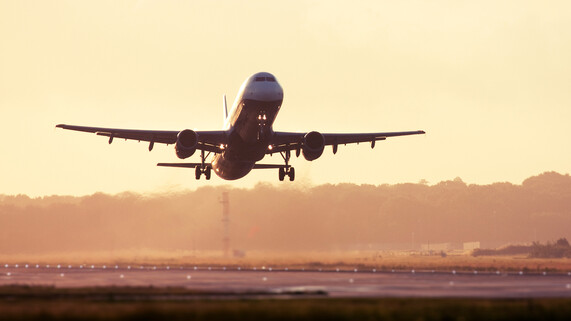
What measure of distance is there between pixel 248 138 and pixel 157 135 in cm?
820

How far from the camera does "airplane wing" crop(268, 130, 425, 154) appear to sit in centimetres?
7238

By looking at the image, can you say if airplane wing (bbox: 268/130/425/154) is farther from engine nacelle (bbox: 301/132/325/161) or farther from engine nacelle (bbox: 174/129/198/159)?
engine nacelle (bbox: 174/129/198/159)

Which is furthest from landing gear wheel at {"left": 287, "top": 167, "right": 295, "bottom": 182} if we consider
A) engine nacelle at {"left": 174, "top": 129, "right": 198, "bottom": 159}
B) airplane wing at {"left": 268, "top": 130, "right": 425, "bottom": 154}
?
engine nacelle at {"left": 174, "top": 129, "right": 198, "bottom": 159}

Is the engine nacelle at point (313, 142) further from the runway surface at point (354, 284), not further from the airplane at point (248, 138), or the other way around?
the runway surface at point (354, 284)

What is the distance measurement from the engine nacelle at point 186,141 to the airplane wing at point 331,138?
6254 millimetres

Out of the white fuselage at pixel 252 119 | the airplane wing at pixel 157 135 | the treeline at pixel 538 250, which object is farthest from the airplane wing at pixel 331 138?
the treeline at pixel 538 250

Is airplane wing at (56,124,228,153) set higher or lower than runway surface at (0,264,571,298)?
higher

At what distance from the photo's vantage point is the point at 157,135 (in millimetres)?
72562

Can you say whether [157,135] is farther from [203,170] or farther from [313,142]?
[313,142]

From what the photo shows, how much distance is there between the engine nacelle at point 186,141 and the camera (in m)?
69.4

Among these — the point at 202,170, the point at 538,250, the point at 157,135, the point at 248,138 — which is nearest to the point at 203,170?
the point at 202,170

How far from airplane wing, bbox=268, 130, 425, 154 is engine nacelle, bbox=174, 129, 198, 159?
6.25 metres

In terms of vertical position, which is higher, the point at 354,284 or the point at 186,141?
the point at 186,141

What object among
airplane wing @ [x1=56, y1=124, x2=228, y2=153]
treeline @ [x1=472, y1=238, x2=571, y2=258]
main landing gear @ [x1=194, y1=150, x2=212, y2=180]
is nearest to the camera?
airplane wing @ [x1=56, y1=124, x2=228, y2=153]
